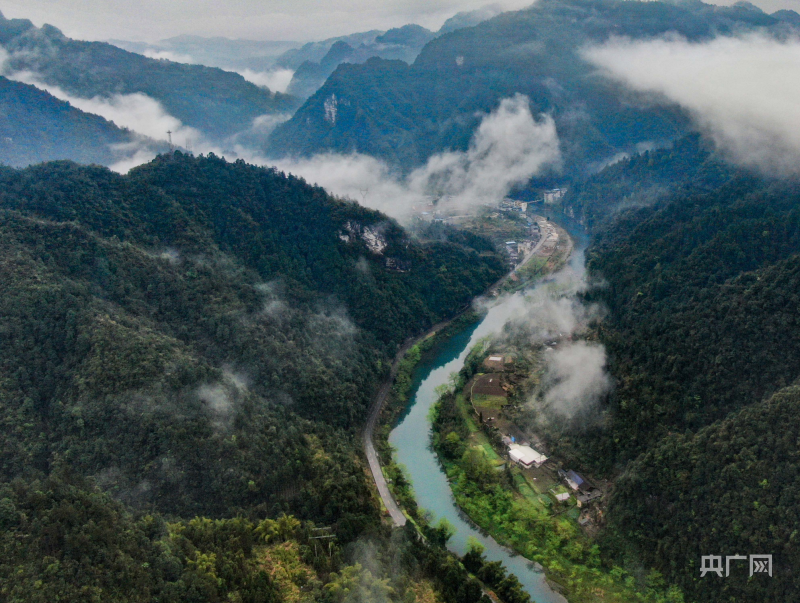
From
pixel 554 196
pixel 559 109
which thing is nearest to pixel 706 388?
pixel 554 196

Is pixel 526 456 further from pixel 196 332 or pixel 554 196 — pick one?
pixel 554 196

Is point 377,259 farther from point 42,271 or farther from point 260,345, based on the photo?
point 42,271

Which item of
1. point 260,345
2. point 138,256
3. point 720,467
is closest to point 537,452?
point 720,467

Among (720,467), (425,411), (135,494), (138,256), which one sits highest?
(138,256)

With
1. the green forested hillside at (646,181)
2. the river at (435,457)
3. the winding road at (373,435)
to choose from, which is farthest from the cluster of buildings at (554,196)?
the winding road at (373,435)

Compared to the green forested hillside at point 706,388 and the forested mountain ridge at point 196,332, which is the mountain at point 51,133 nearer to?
the forested mountain ridge at point 196,332

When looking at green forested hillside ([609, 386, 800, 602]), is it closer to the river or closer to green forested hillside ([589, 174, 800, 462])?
green forested hillside ([589, 174, 800, 462])
